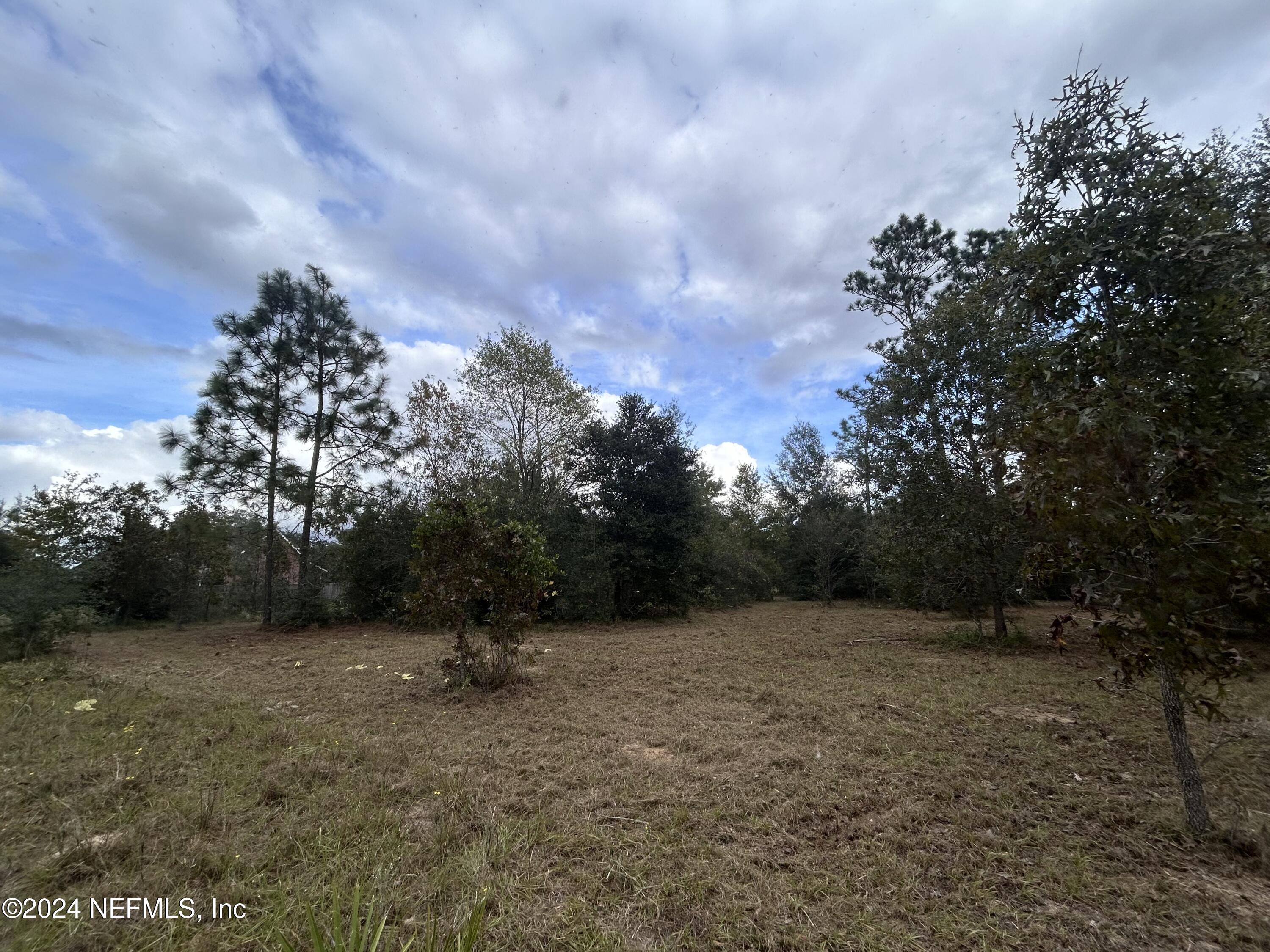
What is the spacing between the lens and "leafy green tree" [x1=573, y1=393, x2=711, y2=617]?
14648 millimetres

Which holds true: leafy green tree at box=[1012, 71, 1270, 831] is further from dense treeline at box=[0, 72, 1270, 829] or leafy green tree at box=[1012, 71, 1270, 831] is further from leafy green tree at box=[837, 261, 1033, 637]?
leafy green tree at box=[837, 261, 1033, 637]

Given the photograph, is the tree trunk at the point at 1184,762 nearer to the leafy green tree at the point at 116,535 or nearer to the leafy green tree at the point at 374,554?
the leafy green tree at the point at 374,554

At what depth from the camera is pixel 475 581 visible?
6234mm

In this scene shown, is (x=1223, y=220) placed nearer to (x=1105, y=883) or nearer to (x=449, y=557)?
(x=1105, y=883)

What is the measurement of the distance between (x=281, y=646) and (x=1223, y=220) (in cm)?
1386

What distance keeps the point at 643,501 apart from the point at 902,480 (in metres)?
7.11

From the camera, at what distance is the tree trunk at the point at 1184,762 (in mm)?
2707

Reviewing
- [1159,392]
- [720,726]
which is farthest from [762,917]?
[1159,392]

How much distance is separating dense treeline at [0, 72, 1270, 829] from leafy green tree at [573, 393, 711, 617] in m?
0.08

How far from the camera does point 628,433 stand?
49.7ft

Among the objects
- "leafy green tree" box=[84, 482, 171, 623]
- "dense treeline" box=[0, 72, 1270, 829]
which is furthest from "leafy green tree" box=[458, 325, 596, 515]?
"leafy green tree" box=[84, 482, 171, 623]

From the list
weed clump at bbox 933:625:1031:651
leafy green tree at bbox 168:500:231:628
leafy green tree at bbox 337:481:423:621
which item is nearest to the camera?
weed clump at bbox 933:625:1031:651

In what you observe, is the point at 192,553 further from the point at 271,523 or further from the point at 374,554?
the point at 374,554

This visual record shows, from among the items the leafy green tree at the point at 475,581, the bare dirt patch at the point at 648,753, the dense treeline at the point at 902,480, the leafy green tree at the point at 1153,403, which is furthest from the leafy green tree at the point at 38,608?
the leafy green tree at the point at 1153,403
